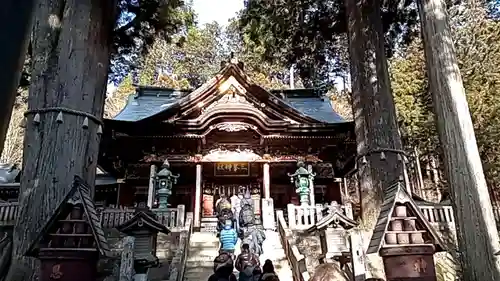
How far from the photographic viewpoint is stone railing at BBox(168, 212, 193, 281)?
793 centimetres

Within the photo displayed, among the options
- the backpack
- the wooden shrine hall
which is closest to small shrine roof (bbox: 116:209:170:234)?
the backpack

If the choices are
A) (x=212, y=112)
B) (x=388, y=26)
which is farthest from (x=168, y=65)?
(x=388, y=26)

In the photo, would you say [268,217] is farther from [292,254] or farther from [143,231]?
[143,231]

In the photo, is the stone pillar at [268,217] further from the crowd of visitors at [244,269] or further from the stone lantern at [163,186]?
the crowd of visitors at [244,269]

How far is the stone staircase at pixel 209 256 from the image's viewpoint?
8.83m

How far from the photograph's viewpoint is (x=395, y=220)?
543 cm

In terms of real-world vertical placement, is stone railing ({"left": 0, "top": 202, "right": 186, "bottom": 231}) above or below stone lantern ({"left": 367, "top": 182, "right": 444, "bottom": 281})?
above

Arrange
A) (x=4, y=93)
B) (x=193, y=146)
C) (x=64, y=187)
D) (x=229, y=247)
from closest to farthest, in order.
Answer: (x=4, y=93) < (x=64, y=187) < (x=229, y=247) < (x=193, y=146)

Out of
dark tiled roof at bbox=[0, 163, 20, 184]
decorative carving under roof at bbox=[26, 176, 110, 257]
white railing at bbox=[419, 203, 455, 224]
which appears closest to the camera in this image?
decorative carving under roof at bbox=[26, 176, 110, 257]

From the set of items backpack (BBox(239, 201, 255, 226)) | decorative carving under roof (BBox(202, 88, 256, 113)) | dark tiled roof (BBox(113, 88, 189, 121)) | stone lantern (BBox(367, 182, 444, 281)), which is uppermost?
dark tiled roof (BBox(113, 88, 189, 121))

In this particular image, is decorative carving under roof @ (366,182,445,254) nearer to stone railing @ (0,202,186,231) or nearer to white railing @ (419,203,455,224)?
white railing @ (419,203,455,224)

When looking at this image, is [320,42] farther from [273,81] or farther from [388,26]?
[273,81]

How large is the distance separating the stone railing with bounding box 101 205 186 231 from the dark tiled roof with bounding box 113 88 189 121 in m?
6.06

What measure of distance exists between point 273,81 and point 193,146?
20.3 meters
